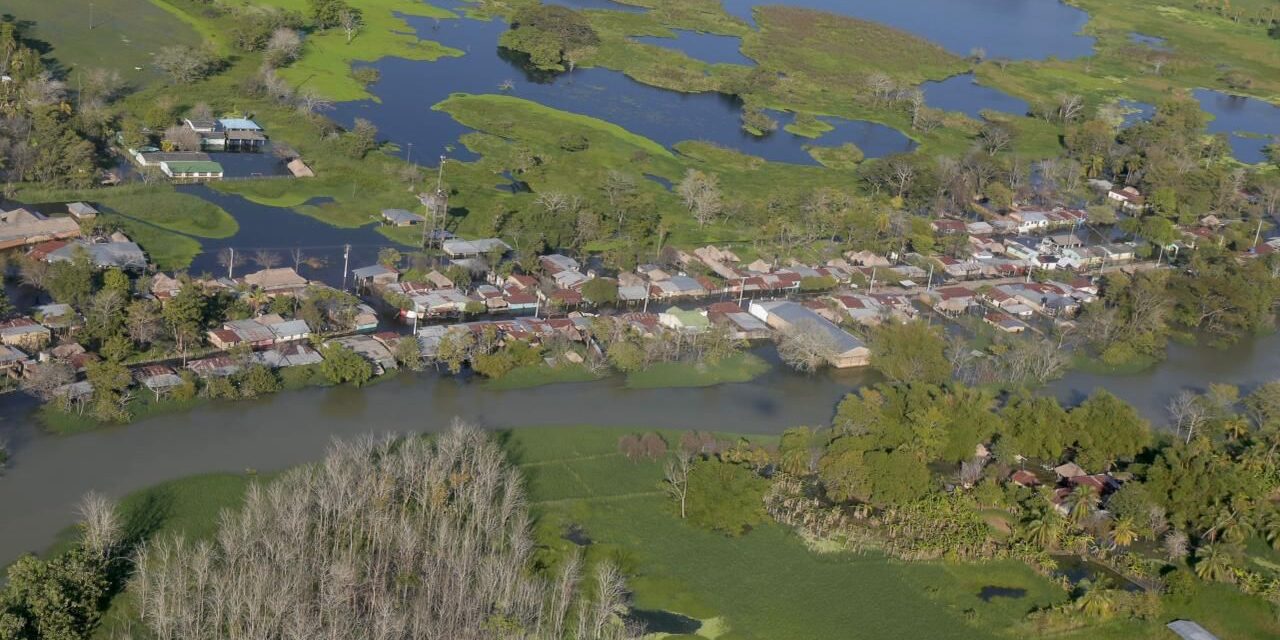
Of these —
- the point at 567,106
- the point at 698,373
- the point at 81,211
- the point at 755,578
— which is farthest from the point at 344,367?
the point at 567,106

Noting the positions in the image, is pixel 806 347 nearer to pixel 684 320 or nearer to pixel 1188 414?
pixel 684 320

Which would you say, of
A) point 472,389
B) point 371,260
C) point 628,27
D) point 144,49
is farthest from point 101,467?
point 628,27

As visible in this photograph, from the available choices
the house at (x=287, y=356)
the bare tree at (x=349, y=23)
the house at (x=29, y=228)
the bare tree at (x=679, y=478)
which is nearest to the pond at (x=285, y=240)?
the house at (x=29, y=228)

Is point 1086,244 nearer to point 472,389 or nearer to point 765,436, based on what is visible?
point 765,436

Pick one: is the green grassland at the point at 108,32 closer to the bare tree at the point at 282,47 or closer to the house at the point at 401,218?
the bare tree at the point at 282,47

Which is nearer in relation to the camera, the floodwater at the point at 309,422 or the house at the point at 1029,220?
the floodwater at the point at 309,422

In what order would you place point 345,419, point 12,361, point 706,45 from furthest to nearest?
point 706,45 → point 345,419 → point 12,361
